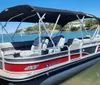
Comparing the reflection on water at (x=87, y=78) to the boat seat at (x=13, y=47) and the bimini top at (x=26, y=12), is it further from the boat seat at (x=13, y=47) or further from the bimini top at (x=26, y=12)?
the bimini top at (x=26, y=12)

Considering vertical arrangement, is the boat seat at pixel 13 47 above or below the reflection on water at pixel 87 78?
above

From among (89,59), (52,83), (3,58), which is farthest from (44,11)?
(89,59)

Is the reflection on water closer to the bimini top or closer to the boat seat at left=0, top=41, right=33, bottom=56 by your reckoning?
the boat seat at left=0, top=41, right=33, bottom=56

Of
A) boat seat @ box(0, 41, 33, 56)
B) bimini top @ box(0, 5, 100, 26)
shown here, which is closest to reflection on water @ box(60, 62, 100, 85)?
boat seat @ box(0, 41, 33, 56)

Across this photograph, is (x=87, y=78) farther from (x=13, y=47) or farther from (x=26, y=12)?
(x=26, y=12)

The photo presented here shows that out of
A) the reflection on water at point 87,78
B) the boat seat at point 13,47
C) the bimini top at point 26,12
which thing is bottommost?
the reflection on water at point 87,78

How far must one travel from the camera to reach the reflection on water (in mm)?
7500

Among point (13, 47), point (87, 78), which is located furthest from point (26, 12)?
point (87, 78)

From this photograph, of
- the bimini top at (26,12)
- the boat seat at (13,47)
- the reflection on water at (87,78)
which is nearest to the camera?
the bimini top at (26,12)

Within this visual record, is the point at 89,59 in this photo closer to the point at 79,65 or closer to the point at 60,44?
the point at 79,65

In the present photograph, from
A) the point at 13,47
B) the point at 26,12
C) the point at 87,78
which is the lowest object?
the point at 87,78

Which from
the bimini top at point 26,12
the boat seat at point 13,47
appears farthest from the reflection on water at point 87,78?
the bimini top at point 26,12

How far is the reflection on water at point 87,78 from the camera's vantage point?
750 cm

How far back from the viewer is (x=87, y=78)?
8.02m
